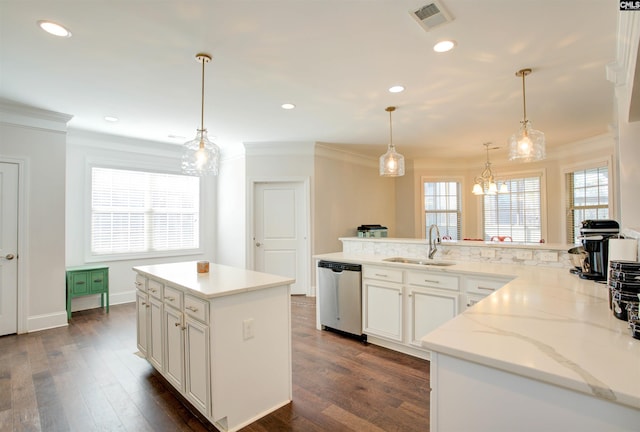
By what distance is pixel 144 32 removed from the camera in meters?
2.22

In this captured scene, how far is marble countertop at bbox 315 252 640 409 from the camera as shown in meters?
0.85

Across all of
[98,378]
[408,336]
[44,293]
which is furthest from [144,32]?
[44,293]

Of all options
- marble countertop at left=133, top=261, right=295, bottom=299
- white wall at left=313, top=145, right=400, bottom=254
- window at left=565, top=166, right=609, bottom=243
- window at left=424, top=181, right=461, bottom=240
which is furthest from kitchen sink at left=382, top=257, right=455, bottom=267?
window at left=424, top=181, right=461, bottom=240

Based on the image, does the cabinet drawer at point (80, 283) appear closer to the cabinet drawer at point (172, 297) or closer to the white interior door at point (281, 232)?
the white interior door at point (281, 232)

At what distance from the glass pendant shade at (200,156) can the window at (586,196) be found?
5.27 meters

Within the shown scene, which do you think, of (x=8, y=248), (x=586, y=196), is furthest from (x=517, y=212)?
(x=8, y=248)

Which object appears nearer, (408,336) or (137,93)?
(408,336)

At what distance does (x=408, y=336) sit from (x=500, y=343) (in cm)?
208

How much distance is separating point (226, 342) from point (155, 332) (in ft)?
3.22

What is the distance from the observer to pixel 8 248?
3.69 m

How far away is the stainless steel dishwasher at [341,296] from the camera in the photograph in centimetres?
342

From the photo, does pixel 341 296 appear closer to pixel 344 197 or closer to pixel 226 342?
pixel 226 342

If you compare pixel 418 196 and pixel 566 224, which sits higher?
pixel 418 196

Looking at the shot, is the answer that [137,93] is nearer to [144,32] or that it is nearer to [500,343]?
[144,32]
